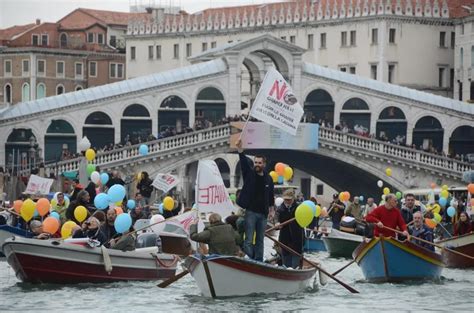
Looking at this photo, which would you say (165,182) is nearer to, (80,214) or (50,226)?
(80,214)

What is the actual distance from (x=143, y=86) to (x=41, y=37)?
38.1 m

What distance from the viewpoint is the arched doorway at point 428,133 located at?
85625 millimetres

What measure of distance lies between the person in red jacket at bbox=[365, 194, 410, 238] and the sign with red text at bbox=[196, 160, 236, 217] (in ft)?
8.78

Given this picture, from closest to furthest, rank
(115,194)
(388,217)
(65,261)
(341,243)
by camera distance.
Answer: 1. (65,261)
2. (388,217)
3. (115,194)
4. (341,243)

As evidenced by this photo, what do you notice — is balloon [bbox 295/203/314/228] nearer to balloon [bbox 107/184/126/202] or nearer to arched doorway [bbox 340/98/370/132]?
balloon [bbox 107/184/126/202]

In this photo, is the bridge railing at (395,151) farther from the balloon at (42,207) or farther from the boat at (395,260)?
the boat at (395,260)

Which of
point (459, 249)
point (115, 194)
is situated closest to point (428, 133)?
point (459, 249)

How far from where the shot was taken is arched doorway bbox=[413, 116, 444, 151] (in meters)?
85.6

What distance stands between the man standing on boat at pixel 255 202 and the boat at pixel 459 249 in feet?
30.7

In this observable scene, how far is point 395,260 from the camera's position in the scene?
3822 cm

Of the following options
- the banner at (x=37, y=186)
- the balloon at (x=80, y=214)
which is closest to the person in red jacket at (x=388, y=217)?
the balloon at (x=80, y=214)

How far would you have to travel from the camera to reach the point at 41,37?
119 m

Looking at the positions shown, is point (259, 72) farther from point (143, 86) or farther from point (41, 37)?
point (41, 37)

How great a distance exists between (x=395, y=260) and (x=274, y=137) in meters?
41.1
